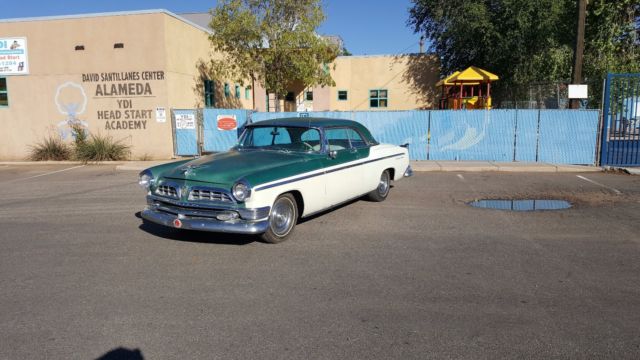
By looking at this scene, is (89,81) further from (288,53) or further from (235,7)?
(288,53)

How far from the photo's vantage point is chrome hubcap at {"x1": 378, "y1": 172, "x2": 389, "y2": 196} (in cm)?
859

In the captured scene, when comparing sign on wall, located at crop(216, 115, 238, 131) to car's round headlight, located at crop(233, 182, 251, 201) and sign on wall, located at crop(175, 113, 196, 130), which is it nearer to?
sign on wall, located at crop(175, 113, 196, 130)

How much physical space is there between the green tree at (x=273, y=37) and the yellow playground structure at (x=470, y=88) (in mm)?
7539

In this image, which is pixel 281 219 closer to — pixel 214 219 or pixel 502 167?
pixel 214 219

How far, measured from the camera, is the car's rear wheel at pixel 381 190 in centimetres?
850

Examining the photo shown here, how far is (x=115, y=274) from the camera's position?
16.3ft

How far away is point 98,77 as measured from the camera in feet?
54.9

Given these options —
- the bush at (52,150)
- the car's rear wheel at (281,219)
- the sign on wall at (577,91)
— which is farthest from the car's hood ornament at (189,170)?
the bush at (52,150)

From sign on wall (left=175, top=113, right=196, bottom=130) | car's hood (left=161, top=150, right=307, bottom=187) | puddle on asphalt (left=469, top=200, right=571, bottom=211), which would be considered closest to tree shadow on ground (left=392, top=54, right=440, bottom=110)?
sign on wall (left=175, top=113, right=196, bottom=130)

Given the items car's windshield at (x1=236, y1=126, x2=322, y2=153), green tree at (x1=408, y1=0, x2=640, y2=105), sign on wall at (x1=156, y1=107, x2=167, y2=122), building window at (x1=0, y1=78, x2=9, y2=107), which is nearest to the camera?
car's windshield at (x1=236, y1=126, x2=322, y2=153)

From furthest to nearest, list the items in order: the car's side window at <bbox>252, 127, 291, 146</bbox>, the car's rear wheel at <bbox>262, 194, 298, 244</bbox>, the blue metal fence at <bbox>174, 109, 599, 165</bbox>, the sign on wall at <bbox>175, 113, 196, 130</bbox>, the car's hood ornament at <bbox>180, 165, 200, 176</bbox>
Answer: the sign on wall at <bbox>175, 113, 196, 130</bbox>
the blue metal fence at <bbox>174, 109, 599, 165</bbox>
the car's side window at <bbox>252, 127, 291, 146</bbox>
the car's rear wheel at <bbox>262, 194, 298, 244</bbox>
the car's hood ornament at <bbox>180, 165, 200, 176</bbox>

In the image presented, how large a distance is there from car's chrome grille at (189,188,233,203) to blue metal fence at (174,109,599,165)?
1017 cm

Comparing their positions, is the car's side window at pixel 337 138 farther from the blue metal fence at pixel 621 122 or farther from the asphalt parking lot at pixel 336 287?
the blue metal fence at pixel 621 122

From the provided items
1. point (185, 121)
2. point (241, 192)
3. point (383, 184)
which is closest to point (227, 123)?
point (185, 121)
